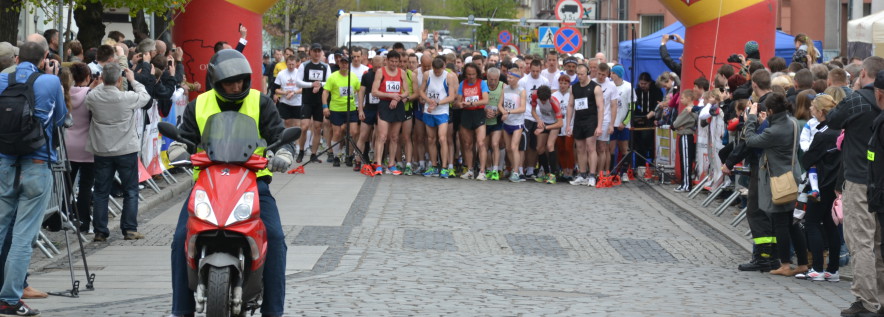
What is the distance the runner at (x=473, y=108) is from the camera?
20406 mm

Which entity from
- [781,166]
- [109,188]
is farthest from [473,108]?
[781,166]

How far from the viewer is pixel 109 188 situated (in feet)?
42.5

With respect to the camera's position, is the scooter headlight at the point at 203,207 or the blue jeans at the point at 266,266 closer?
the scooter headlight at the point at 203,207

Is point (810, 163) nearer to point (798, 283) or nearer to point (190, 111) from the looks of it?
point (798, 283)

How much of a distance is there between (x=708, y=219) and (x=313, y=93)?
882 centimetres

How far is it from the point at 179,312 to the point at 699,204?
1110cm

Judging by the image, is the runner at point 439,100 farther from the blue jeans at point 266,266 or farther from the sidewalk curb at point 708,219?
the blue jeans at point 266,266

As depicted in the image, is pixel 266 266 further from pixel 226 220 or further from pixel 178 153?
pixel 178 153

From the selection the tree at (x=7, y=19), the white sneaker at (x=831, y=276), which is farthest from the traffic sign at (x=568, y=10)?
the white sneaker at (x=831, y=276)

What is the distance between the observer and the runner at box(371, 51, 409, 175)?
2069cm

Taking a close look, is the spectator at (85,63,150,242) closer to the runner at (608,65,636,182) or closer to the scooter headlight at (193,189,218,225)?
the scooter headlight at (193,189,218,225)

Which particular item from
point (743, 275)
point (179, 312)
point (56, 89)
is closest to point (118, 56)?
point (56, 89)

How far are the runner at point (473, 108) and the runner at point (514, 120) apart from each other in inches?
12.1

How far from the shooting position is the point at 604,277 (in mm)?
11188
